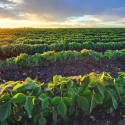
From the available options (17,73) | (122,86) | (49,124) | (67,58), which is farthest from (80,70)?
(49,124)

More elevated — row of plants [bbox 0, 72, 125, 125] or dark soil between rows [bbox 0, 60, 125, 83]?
row of plants [bbox 0, 72, 125, 125]

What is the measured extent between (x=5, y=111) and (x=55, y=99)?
0.49 metres

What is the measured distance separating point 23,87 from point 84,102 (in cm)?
63

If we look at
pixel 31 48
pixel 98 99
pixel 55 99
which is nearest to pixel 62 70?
pixel 98 99

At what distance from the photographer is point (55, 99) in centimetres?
308

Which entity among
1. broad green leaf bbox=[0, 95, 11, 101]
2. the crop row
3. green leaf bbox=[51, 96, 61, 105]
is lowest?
the crop row

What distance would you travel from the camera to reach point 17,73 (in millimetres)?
7121

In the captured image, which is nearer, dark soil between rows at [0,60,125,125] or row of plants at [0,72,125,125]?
row of plants at [0,72,125,125]

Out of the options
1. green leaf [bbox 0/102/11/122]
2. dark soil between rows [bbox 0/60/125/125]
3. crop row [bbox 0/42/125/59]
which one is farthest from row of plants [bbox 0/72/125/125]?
crop row [bbox 0/42/125/59]

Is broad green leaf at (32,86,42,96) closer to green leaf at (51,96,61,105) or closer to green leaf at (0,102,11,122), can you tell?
green leaf at (51,96,61,105)

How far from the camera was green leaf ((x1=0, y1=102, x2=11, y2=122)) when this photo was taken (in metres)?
2.93

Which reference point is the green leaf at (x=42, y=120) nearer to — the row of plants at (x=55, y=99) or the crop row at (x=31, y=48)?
the row of plants at (x=55, y=99)

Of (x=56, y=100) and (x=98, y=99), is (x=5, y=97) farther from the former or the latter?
(x=98, y=99)

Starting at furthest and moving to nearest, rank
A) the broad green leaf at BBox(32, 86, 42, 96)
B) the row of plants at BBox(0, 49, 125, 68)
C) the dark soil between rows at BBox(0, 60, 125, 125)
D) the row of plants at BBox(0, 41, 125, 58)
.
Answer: the row of plants at BBox(0, 41, 125, 58), the row of plants at BBox(0, 49, 125, 68), the dark soil between rows at BBox(0, 60, 125, 125), the broad green leaf at BBox(32, 86, 42, 96)
